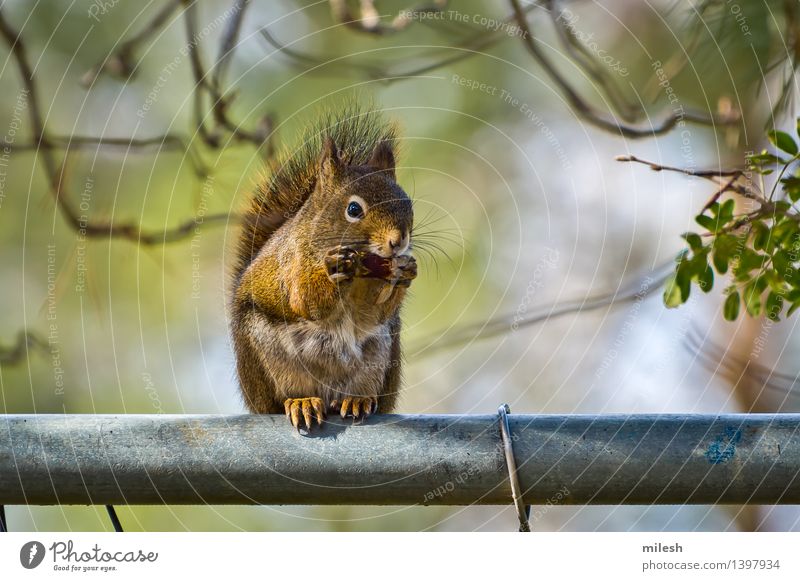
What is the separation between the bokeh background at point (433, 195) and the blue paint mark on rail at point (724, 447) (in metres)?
0.84

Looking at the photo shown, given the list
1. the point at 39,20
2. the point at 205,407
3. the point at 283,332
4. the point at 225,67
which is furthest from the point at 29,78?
the point at 39,20

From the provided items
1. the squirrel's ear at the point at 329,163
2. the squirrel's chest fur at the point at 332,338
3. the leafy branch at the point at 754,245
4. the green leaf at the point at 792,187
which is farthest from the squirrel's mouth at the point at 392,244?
the green leaf at the point at 792,187

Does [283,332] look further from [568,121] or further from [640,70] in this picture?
[640,70]

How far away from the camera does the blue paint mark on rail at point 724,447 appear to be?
2.99 ft

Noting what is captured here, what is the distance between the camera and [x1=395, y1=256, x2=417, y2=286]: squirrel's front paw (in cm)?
147

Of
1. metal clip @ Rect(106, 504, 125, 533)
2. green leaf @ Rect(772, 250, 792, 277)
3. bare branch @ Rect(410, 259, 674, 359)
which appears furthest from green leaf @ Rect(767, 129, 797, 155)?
metal clip @ Rect(106, 504, 125, 533)

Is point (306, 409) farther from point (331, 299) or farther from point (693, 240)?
point (693, 240)

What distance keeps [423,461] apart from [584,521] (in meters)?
2.15

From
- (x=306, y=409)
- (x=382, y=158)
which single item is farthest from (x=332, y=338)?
(x=382, y=158)

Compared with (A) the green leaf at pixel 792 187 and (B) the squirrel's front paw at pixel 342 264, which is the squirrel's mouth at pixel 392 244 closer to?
(B) the squirrel's front paw at pixel 342 264

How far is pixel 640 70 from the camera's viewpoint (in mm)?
2521

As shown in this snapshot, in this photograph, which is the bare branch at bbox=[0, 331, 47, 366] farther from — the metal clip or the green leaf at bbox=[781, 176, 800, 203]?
the green leaf at bbox=[781, 176, 800, 203]

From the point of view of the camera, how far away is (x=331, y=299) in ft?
5.22
